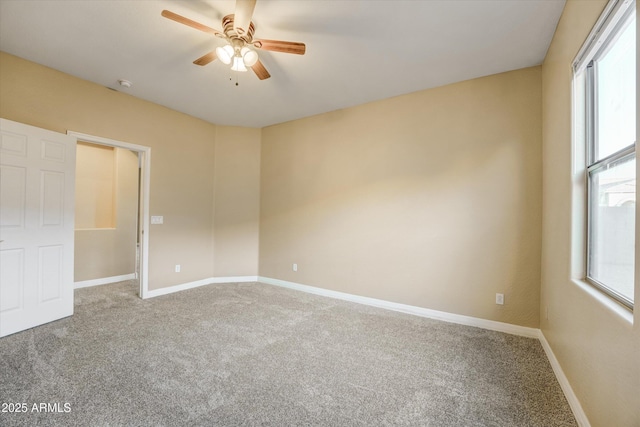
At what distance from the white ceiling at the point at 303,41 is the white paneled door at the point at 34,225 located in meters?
0.91

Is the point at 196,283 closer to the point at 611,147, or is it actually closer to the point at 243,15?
the point at 243,15

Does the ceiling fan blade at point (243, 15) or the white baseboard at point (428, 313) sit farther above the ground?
the ceiling fan blade at point (243, 15)

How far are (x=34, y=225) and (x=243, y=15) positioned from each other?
297cm

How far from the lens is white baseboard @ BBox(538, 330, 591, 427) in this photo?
1.52m

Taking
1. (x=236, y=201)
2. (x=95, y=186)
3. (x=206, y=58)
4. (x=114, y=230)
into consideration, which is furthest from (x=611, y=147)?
(x=95, y=186)

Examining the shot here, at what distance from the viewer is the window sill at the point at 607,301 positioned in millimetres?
1173

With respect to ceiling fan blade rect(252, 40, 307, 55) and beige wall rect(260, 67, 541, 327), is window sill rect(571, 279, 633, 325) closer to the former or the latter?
beige wall rect(260, 67, 541, 327)

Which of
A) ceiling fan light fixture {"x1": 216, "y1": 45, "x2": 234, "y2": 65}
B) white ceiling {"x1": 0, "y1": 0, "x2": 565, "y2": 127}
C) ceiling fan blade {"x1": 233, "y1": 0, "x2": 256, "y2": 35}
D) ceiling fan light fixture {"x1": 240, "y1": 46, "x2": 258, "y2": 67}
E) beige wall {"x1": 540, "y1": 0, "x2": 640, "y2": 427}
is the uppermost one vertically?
white ceiling {"x1": 0, "y1": 0, "x2": 565, "y2": 127}

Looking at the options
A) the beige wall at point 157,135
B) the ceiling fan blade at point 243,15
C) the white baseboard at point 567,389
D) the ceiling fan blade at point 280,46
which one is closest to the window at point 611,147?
the white baseboard at point 567,389

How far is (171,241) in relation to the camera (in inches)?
161

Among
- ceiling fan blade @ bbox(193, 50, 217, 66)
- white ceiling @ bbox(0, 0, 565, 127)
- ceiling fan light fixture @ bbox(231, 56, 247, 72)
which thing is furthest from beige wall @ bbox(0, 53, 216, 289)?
ceiling fan light fixture @ bbox(231, 56, 247, 72)

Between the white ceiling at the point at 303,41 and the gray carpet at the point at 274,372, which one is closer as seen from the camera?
the gray carpet at the point at 274,372

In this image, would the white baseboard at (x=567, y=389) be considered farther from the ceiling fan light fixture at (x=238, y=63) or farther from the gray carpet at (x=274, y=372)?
the ceiling fan light fixture at (x=238, y=63)

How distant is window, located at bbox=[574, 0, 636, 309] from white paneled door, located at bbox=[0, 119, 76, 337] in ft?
15.0
